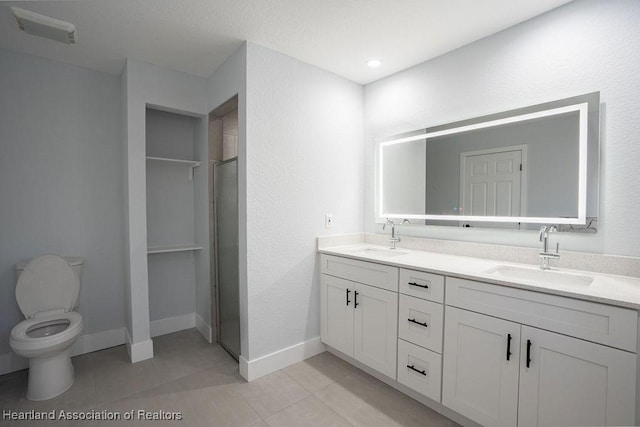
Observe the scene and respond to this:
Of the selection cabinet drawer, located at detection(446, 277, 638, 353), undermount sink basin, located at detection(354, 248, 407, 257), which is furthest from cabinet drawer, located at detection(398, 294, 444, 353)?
undermount sink basin, located at detection(354, 248, 407, 257)

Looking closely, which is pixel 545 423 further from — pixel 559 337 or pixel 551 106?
pixel 551 106

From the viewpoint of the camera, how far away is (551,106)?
70.3 inches

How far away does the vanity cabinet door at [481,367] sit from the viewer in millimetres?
1449

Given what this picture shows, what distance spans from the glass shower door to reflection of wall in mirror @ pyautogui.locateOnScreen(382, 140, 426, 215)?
1.35m

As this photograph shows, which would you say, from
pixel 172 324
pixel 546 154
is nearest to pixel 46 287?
pixel 172 324

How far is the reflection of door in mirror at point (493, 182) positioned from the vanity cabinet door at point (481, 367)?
2.53 ft

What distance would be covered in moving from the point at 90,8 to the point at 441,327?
9.20 ft

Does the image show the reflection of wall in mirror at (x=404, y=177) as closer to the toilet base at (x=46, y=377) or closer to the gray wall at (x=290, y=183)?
the gray wall at (x=290, y=183)

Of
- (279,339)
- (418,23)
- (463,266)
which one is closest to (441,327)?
(463,266)

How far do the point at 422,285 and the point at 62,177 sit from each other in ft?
9.67

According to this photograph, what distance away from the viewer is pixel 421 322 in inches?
71.5

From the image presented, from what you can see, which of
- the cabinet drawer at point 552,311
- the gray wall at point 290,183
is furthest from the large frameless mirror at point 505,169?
the cabinet drawer at point 552,311

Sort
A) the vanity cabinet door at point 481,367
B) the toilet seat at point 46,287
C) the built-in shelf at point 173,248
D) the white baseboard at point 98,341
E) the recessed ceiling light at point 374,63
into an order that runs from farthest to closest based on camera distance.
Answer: the built-in shelf at point 173,248
the white baseboard at point 98,341
the recessed ceiling light at point 374,63
the toilet seat at point 46,287
the vanity cabinet door at point 481,367

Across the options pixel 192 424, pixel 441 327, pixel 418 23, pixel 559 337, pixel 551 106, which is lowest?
pixel 192 424
